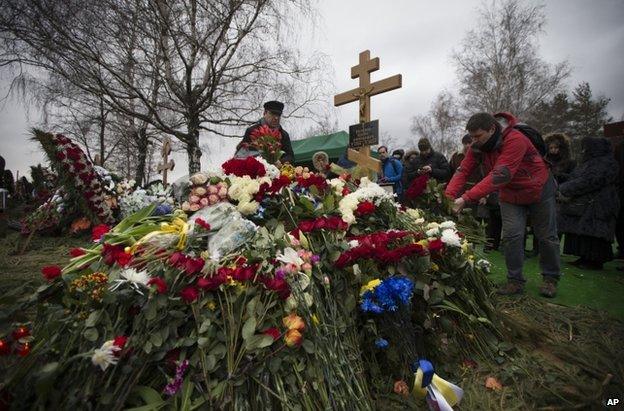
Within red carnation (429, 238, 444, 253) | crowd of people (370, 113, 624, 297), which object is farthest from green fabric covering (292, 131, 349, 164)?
red carnation (429, 238, 444, 253)

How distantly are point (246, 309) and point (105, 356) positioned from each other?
498mm

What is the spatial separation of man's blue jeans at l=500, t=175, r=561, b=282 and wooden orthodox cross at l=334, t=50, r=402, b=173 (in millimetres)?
2368

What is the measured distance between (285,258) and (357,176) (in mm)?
1882

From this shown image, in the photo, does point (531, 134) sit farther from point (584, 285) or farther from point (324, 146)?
point (324, 146)

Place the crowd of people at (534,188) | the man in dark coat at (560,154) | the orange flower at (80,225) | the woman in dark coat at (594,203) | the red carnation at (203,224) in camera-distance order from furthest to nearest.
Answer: the orange flower at (80,225)
the man in dark coat at (560,154)
the woman in dark coat at (594,203)
the crowd of people at (534,188)
the red carnation at (203,224)

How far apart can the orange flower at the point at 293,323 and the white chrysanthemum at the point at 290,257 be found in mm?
247

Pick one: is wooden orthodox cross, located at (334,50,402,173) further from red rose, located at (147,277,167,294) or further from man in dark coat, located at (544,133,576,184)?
red rose, located at (147,277,167,294)

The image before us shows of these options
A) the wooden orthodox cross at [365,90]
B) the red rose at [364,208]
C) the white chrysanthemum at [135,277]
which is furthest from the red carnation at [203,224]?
the wooden orthodox cross at [365,90]

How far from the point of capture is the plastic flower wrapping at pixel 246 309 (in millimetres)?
1165

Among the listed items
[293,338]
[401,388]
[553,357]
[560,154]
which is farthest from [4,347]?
[560,154]

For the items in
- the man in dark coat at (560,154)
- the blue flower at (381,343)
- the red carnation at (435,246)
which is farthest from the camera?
the man in dark coat at (560,154)

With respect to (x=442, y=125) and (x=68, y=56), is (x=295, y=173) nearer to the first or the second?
(x=68, y=56)

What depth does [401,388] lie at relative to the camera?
5.18ft

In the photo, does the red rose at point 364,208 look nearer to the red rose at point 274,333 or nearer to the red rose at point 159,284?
the red rose at point 274,333
